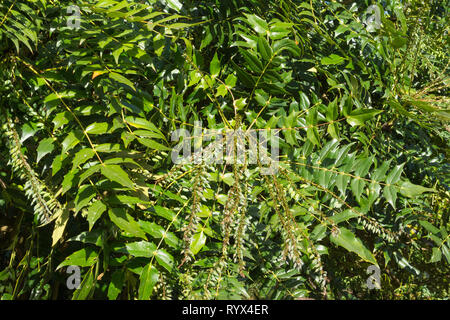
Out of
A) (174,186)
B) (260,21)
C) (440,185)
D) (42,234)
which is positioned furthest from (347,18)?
(42,234)

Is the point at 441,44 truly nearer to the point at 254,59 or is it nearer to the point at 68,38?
the point at 254,59

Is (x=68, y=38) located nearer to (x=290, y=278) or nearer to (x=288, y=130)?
(x=288, y=130)

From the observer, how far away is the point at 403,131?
1300mm

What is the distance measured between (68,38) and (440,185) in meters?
1.26

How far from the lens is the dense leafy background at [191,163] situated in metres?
0.83

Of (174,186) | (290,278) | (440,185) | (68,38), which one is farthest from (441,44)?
(68,38)

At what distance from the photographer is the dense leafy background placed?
835 mm

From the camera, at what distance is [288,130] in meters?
1.01

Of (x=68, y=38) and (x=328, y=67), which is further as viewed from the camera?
(x=328, y=67)

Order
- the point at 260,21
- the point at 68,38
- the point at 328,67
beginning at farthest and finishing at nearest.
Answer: the point at 328,67 → the point at 260,21 → the point at 68,38

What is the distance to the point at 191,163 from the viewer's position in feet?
3.05
